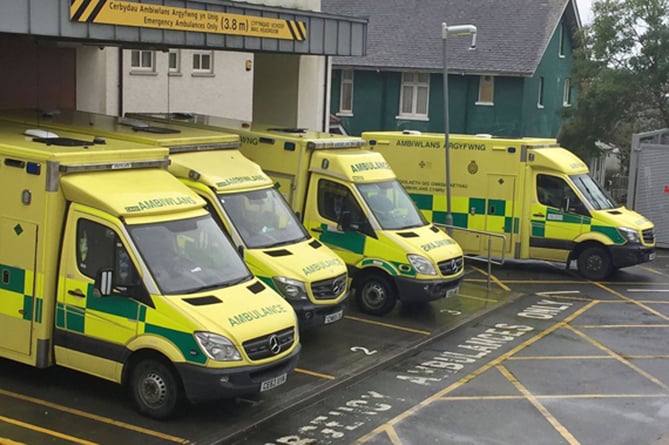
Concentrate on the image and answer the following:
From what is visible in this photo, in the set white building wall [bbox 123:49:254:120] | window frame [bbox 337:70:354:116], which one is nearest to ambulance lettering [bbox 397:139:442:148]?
white building wall [bbox 123:49:254:120]

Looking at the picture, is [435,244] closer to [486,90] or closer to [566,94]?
[486,90]

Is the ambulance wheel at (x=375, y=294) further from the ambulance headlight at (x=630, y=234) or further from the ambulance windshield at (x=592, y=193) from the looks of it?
the ambulance headlight at (x=630, y=234)

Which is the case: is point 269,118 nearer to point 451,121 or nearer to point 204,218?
point 204,218

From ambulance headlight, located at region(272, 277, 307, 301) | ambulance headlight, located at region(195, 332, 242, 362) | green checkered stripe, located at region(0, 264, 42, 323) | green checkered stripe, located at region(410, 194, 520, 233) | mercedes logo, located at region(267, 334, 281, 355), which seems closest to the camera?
ambulance headlight, located at region(195, 332, 242, 362)

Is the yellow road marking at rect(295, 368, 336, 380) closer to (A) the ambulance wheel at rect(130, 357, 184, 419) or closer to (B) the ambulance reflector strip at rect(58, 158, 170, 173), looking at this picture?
(A) the ambulance wheel at rect(130, 357, 184, 419)

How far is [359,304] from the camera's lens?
15.6 metres

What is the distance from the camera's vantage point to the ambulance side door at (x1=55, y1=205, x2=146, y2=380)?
10.2 m

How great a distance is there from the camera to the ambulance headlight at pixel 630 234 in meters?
19.4

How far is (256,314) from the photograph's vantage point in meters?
10.4

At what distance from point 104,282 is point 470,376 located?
5.18 m

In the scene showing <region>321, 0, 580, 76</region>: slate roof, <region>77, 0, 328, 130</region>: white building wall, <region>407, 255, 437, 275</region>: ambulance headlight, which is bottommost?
<region>407, 255, 437, 275</region>: ambulance headlight

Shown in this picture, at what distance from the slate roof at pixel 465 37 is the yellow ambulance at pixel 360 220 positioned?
20032 millimetres

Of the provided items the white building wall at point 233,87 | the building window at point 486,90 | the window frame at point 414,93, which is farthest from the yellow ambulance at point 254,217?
the window frame at point 414,93

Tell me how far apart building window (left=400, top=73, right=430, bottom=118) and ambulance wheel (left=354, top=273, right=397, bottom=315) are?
2209cm
